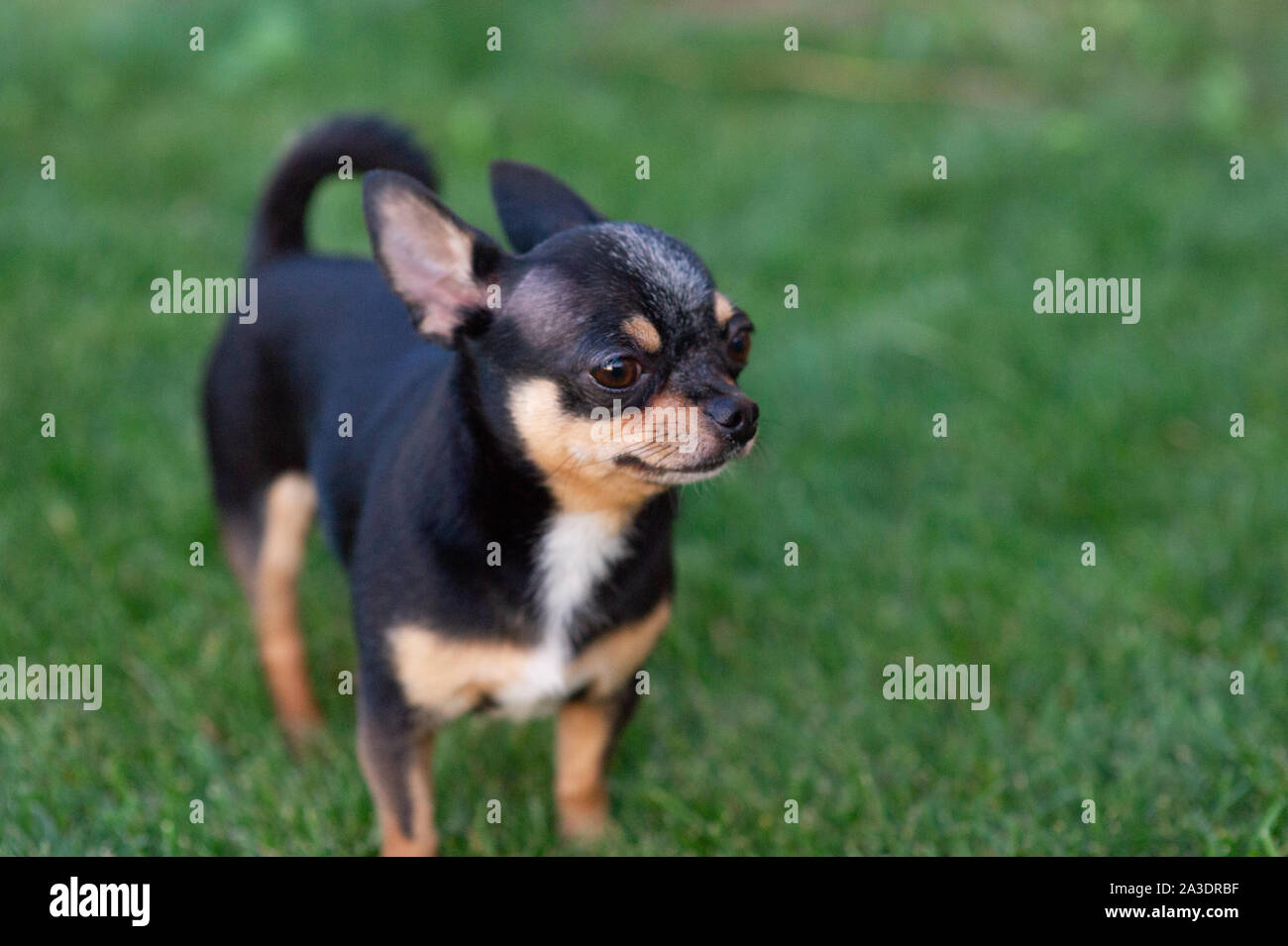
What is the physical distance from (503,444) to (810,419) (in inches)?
97.9

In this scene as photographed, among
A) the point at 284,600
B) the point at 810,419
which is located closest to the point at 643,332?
the point at 284,600

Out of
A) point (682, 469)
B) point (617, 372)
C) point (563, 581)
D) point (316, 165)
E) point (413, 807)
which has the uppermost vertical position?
point (316, 165)

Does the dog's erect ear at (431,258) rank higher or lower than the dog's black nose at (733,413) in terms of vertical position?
higher

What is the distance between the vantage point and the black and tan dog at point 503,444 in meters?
2.56

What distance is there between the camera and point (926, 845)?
10.2 feet

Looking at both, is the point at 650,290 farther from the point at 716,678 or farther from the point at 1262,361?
the point at 1262,361

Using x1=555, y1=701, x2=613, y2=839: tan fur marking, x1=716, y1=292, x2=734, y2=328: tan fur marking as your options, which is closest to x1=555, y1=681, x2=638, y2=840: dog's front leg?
x1=555, y1=701, x2=613, y2=839: tan fur marking

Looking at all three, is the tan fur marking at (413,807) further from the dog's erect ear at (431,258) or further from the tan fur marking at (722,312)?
the tan fur marking at (722,312)

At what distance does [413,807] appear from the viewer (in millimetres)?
3002

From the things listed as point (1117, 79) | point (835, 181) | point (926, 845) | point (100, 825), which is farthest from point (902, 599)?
Result: point (1117, 79)

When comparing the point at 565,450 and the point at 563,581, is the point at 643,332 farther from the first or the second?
the point at 563,581

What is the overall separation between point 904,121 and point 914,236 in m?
1.46

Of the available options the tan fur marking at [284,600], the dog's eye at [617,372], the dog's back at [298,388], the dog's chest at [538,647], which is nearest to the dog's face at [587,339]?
the dog's eye at [617,372]

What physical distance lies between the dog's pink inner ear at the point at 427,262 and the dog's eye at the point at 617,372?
0.34 m
